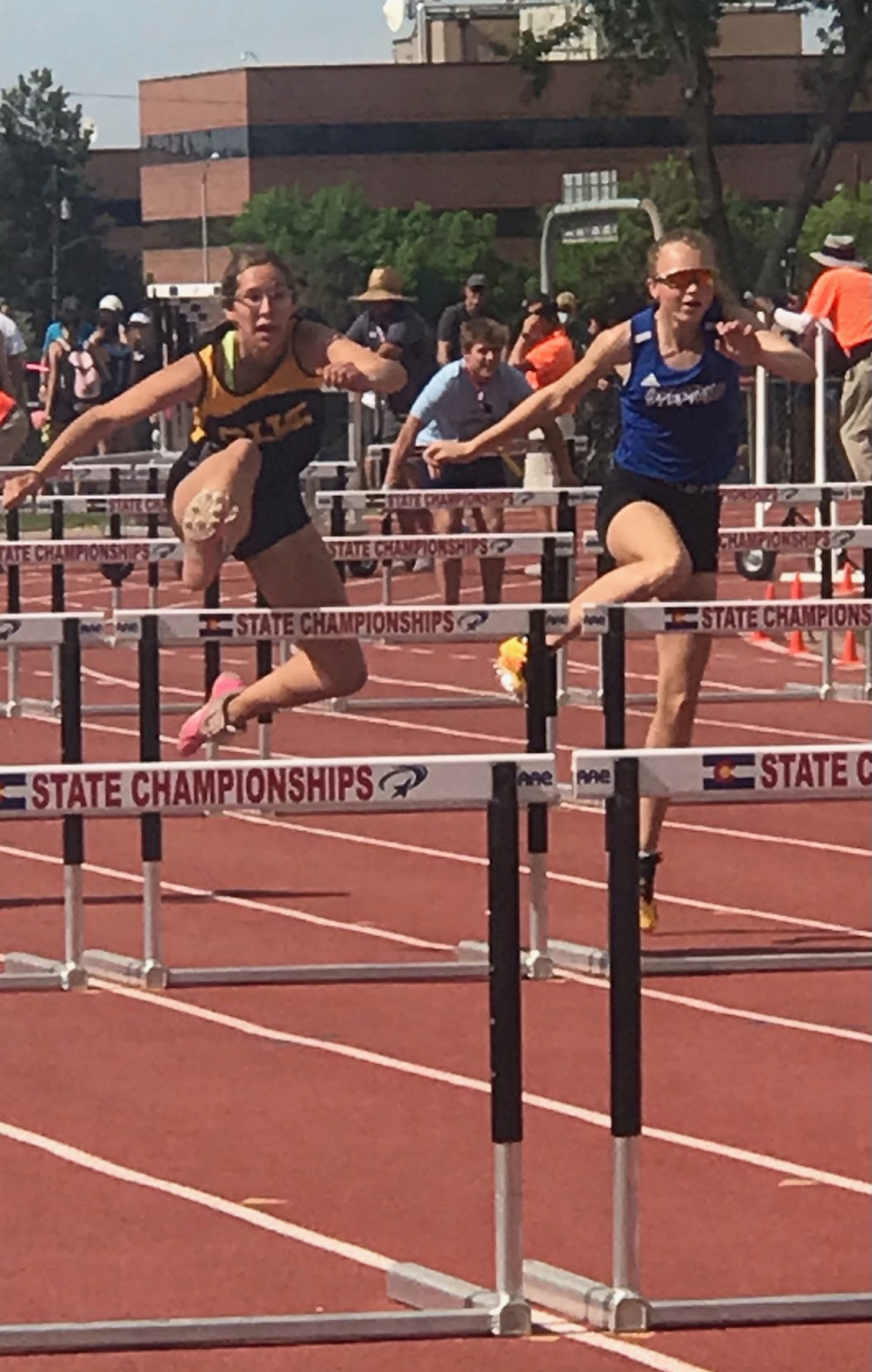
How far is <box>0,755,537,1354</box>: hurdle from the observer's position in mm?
5887

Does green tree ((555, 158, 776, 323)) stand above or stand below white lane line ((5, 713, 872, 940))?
above

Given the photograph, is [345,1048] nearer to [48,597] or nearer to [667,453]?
[667,453]

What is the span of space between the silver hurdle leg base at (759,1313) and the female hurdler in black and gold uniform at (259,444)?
12.2 feet

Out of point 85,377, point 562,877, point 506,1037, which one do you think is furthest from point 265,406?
point 85,377

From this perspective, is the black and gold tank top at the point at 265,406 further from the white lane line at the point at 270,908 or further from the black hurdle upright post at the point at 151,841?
the white lane line at the point at 270,908

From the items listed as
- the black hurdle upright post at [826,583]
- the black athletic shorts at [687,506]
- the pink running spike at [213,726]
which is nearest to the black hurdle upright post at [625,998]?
the black athletic shorts at [687,506]

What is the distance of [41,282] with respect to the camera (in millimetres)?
132500

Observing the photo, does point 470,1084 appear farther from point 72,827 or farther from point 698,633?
point 698,633

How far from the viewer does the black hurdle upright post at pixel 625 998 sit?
5.85 m

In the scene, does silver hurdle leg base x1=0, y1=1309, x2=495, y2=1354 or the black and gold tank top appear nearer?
silver hurdle leg base x1=0, y1=1309, x2=495, y2=1354

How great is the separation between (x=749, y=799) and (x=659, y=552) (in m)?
3.62

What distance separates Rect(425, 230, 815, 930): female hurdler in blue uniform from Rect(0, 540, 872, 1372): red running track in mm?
814

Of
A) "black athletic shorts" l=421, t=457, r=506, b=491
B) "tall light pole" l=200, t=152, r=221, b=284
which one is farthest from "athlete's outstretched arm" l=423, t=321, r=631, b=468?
"tall light pole" l=200, t=152, r=221, b=284

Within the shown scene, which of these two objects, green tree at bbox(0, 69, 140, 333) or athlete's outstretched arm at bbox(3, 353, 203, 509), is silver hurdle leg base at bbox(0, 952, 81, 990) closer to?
athlete's outstretched arm at bbox(3, 353, 203, 509)
